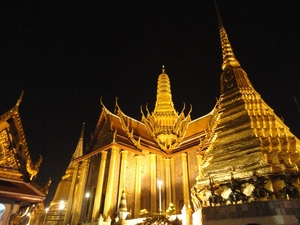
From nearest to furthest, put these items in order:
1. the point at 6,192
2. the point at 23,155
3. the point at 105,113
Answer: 1. the point at 6,192
2. the point at 23,155
3. the point at 105,113

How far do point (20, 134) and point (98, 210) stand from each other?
8433mm

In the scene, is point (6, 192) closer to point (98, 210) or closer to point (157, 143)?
point (98, 210)

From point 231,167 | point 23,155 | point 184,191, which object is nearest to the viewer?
point 23,155

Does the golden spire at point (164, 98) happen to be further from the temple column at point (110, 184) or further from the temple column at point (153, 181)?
the temple column at point (110, 184)

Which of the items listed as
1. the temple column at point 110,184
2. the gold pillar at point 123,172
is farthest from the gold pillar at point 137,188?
the temple column at point 110,184

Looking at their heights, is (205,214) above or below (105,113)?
below

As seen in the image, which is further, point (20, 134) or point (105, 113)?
point (105, 113)

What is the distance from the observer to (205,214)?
596cm

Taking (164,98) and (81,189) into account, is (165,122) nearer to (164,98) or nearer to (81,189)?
(164,98)

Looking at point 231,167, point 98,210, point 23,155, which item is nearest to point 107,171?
point 98,210

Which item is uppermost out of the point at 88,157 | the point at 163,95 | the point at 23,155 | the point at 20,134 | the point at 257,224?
the point at 163,95

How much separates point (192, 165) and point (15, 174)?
34.8ft

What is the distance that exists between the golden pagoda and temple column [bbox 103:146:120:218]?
7284 millimetres

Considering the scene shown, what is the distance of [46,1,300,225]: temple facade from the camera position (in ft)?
19.8
